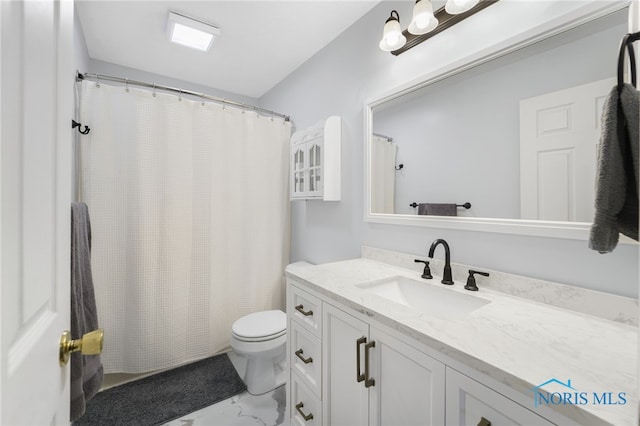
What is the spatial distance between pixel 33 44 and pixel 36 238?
315 millimetres

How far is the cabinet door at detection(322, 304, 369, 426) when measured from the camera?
0.97 metres

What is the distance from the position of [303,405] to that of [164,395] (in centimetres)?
102

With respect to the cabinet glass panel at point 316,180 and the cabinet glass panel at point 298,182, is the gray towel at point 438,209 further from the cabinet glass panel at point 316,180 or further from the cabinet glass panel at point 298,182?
the cabinet glass panel at point 298,182

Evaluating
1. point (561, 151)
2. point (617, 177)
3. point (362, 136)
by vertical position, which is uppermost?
point (362, 136)

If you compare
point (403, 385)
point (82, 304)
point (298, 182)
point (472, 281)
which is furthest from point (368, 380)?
point (298, 182)

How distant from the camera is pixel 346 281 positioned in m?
1.21

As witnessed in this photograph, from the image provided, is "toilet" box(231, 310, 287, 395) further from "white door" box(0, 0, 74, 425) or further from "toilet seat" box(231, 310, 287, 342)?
"white door" box(0, 0, 74, 425)

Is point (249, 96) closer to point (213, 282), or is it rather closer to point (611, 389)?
point (213, 282)

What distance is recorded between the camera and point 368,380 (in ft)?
3.03

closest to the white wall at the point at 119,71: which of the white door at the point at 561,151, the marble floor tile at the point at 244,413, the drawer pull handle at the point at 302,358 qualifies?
the drawer pull handle at the point at 302,358

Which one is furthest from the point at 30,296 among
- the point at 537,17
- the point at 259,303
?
the point at 259,303

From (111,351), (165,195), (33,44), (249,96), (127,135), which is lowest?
(111,351)

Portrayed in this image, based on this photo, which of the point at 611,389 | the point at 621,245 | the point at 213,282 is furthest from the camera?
the point at 213,282
